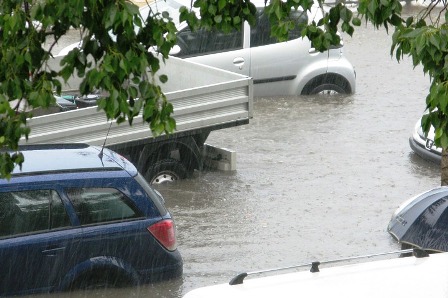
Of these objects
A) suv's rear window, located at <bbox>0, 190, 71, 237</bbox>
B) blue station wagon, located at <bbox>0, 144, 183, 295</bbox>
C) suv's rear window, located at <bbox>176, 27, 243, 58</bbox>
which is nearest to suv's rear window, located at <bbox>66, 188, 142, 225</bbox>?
blue station wagon, located at <bbox>0, 144, 183, 295</bbox>

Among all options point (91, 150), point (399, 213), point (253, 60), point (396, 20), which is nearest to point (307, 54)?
point (253, 60)

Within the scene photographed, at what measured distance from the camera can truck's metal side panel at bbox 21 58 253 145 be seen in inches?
460

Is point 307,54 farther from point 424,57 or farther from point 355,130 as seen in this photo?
point 424,57

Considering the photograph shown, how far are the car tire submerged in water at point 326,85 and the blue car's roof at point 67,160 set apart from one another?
9.21 m

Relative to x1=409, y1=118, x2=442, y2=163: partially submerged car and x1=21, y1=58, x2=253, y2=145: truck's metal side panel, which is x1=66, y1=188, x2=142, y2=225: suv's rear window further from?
x1=409, y1=118, x2=442, y2=163: partially submerged car

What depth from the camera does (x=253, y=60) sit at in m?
17.7

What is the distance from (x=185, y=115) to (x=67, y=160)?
11.5 feet

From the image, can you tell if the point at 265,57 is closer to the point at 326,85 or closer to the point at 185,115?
the point at 326,85

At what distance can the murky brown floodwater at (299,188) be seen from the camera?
36.0 ft

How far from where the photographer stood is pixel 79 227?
902 cm

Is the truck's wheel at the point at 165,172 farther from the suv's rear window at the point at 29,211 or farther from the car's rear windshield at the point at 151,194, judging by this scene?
the suv's rear window at the point at 29,211

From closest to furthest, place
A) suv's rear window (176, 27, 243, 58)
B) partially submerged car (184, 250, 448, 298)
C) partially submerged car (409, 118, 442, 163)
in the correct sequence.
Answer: partially submerged car (184, 250, 448, 298) < partially submerged car (409, 118, 442, 163) < suv's rear window (176, 27, 243, 58)

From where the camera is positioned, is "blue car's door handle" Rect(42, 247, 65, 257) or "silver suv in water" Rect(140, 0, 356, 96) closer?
"blue car's door handle" Rect(42, 247, 65, 257)

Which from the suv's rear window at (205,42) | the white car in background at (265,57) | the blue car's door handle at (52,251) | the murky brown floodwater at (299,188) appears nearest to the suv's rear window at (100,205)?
the blue car's door handle at (52,251)
